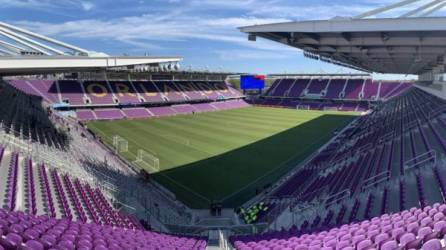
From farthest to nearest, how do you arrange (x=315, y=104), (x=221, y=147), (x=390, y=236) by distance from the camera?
(x=315, y=104), (x=221, y=147), (x=390, y=236)

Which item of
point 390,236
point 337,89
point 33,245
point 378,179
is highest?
point 337,89

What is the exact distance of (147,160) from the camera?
27.8 m

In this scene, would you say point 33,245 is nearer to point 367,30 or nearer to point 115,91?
point 367,30

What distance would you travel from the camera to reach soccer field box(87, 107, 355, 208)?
2192cm

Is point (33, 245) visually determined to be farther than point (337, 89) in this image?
No

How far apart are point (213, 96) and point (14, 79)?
33878 mm

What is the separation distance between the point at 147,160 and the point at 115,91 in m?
34.8

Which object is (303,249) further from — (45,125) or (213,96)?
(213,96)

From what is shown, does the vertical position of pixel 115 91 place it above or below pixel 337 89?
below

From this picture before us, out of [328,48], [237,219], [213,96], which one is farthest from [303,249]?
[213,96]

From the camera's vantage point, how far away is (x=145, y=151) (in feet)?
100

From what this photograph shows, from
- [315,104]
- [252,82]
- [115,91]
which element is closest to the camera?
[115,91]

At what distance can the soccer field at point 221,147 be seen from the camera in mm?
21922

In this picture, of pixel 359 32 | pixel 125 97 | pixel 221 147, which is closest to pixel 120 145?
pixel 221 147
